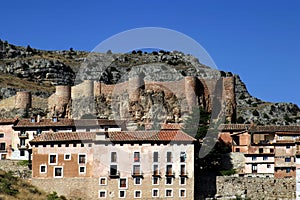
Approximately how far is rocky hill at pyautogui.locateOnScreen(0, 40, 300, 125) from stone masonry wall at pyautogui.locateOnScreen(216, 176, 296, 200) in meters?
26.2

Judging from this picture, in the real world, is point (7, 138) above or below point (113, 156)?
above

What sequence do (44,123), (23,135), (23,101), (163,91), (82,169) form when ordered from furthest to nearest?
(23,101)
(163,91)
(44,123)
(23,135)
(82,169)

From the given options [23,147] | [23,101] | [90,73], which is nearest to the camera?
[23,147]

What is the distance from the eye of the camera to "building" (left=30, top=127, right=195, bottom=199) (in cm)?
6375

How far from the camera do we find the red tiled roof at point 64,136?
65750 mm

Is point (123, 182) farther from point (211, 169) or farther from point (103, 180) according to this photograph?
point (211, 169)

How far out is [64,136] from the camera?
66688mm

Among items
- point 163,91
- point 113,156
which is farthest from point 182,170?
point 163,91

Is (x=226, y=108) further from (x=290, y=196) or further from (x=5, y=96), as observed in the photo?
(x=5, y=96)

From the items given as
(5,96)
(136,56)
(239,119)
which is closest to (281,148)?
(239,119)

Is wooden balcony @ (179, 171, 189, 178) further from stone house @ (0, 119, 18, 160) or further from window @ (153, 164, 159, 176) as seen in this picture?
stone house @ (0, 119, 18, 160)

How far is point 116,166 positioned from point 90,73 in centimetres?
5397

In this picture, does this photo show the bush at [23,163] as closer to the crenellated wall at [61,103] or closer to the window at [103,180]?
the window at [103,180]

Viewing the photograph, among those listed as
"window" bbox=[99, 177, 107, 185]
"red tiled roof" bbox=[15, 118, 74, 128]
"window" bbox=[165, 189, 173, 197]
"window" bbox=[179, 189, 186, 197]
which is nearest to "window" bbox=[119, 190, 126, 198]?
"window" bbox=[99, 177, 107, 185]
